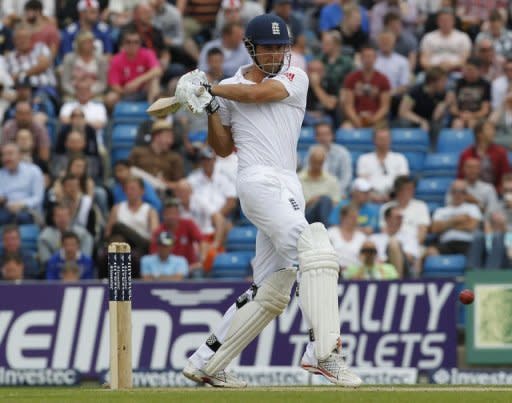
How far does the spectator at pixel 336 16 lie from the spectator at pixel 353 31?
150 mm

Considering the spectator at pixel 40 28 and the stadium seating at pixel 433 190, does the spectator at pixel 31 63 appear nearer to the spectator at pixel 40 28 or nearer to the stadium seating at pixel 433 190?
the spectator at pixel 40 28

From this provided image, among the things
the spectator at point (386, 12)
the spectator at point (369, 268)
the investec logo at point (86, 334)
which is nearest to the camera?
the investec logo at point (86, 334)

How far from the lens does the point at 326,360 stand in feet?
→ 30.9

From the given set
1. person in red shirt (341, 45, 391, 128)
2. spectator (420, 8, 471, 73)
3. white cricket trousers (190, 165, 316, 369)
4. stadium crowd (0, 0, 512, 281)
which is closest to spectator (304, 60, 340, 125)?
stadium crowd (0, 0, 512, 281)

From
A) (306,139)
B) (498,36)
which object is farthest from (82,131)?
(498,36)

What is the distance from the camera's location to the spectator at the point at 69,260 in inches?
645

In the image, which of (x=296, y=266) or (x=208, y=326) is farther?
(x=208, y=326)

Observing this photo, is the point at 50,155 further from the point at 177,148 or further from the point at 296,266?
the point at 296,266

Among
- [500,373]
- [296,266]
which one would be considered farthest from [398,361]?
[296,266]

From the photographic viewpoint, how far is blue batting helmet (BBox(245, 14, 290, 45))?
32.3 ft

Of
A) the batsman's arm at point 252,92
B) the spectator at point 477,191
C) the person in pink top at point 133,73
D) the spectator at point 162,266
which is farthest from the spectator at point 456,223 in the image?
the batsman's arm at point 252,92

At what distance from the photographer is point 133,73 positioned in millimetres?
19859

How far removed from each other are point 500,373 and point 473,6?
829 cm

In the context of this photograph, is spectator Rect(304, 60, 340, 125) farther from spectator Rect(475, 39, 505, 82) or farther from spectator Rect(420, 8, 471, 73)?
spectator Rect(475, 39, 505, 82)
